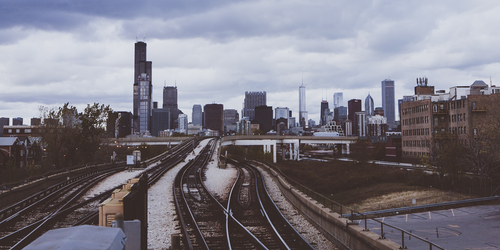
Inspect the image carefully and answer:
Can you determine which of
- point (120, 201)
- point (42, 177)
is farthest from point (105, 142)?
point (120, 201)

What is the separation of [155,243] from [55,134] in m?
41.1

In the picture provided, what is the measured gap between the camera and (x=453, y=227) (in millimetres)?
22656

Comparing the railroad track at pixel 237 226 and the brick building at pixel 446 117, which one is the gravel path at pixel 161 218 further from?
the brick building at pixel 446 117

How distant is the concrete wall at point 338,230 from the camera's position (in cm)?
1120

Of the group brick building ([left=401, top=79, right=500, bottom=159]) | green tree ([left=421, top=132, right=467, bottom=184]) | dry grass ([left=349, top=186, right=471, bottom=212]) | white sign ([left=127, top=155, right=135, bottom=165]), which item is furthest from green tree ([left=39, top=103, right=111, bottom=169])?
brick building ([left=401, top=79, right=500, bottom=159])

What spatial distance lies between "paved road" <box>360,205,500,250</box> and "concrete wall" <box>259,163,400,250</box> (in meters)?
3.37

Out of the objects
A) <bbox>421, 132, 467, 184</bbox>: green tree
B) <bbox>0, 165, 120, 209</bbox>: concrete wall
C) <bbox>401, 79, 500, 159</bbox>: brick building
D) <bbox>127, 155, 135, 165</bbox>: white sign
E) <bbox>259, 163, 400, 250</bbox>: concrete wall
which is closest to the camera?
<bbox>259, 163, 400, 250</bbox>: concrete wall

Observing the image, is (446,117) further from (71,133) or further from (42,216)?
(42,216)

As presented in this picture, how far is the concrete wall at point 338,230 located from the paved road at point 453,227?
11.1ft

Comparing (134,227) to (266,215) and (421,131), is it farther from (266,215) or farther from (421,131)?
(421,131)

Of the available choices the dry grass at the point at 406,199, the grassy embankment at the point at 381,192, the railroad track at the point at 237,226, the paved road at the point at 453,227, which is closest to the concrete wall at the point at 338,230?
the railroad track at the point at 237,226

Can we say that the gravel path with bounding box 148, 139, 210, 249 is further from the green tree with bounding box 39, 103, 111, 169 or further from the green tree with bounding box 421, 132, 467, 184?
the green tree with bounding box 421, 132, 467, 184

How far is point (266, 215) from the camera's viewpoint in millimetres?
18391

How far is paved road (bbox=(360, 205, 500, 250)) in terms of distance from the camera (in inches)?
717
